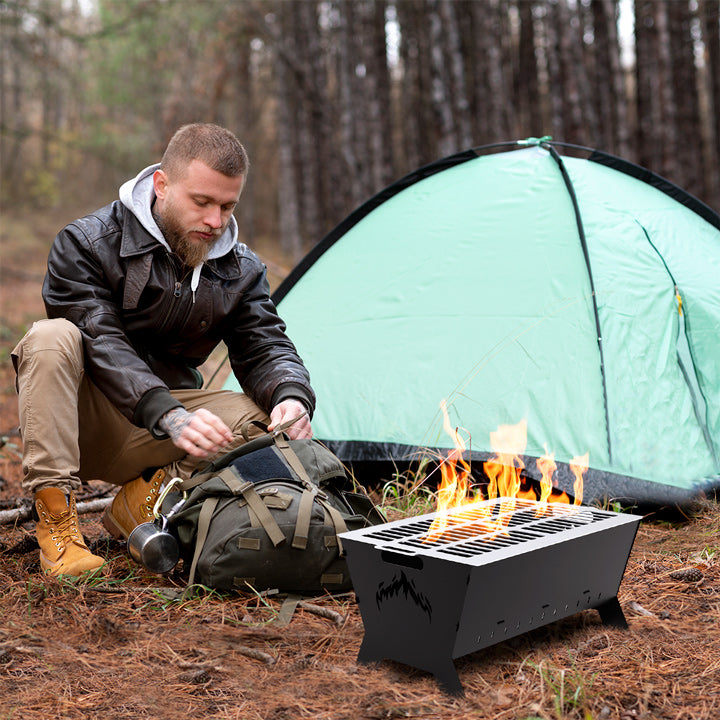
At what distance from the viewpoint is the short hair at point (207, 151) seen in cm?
294

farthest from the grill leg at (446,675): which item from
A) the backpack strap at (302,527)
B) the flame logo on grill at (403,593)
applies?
the backpack strap at (302,527)

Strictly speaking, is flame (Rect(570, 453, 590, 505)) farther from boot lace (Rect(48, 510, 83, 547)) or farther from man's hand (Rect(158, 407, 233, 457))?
boot lace (Rect(48, 510, 83, 547))

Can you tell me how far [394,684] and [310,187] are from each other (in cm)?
1724

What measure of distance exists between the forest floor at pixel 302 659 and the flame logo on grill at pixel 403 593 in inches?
7.9

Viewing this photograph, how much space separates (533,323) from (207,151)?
5.59 feet

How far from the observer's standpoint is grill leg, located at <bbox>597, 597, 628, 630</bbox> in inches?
95.7

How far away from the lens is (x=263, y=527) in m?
2.53

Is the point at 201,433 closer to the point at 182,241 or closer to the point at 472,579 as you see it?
the point at 182,241

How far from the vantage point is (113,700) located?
1986 millimetres

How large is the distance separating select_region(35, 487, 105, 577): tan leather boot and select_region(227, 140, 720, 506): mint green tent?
1419mm

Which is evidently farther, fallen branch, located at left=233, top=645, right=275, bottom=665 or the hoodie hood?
the hoodie hood

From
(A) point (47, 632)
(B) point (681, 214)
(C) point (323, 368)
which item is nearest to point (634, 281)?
(B) point (681, 214)

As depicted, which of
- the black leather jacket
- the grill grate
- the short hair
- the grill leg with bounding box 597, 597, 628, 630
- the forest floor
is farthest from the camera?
the short hair

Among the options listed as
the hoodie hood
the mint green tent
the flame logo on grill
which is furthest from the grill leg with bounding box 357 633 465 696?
the hoodie hood
